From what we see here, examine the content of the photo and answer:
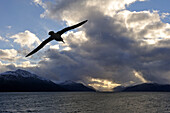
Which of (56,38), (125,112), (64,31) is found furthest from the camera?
(125,112)

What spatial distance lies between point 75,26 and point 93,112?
68.6m

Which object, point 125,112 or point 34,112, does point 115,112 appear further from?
point 34,112

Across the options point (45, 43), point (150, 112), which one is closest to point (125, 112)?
point (150, 112)

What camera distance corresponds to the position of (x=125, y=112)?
74188 millimetres

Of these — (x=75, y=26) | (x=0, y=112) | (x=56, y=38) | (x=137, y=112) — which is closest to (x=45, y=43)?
(x=56, y=38)

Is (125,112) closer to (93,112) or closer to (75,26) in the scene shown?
(93,112)

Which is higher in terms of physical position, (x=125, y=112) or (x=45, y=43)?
(x=45, y=43)

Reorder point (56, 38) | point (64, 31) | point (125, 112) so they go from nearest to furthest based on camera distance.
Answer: point (56, 38), point (64, 31), point (125, 112)

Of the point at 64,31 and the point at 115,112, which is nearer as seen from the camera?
the point at 64,31

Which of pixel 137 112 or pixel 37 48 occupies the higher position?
pixel 37 48

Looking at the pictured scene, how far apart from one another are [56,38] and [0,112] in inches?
3133

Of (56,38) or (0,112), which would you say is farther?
(0,112)

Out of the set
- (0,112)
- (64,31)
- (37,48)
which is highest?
(64,31)

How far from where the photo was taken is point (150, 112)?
7588 centimetres
